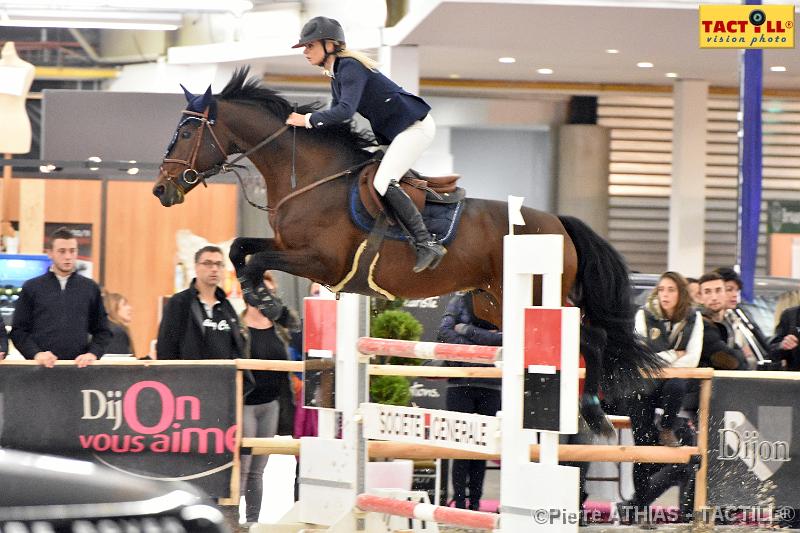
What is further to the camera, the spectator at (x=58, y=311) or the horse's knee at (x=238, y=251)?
the spectator at (x=58, y=311)

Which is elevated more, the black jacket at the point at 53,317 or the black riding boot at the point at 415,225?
the black riding boot at the point at 415,225

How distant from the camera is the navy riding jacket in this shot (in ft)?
18.4

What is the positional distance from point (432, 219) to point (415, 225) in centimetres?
21

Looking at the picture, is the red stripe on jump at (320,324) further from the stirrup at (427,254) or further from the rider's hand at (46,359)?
the rider's hand at (46,359)

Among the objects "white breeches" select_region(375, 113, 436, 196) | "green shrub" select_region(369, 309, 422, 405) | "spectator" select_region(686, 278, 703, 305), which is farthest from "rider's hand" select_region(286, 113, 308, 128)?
"spectator" select_region(686, 278, 703, 305)

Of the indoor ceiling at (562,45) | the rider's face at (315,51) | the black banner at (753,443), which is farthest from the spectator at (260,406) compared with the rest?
the indoor ceiling at (562,45)

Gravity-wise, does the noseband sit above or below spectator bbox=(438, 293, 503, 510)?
above

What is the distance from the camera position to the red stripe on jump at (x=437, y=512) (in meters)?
5.09

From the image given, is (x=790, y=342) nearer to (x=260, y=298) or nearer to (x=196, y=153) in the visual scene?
(x=260, y=298)

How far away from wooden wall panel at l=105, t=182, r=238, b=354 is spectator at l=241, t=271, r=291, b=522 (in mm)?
4505

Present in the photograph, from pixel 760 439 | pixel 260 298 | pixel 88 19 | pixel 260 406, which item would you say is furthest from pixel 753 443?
pixel 88 19

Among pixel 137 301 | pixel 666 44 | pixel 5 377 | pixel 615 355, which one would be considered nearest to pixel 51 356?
pixel 5 377

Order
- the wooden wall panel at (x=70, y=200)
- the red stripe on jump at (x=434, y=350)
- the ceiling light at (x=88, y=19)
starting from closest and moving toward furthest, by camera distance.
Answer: the red stripe on jump at (x=434, y=350)
the wooden wall panel at (x=70, y=200)
the ceiling light at (x=88, y=19)

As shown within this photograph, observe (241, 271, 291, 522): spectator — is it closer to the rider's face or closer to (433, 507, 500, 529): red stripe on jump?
the rider's face
